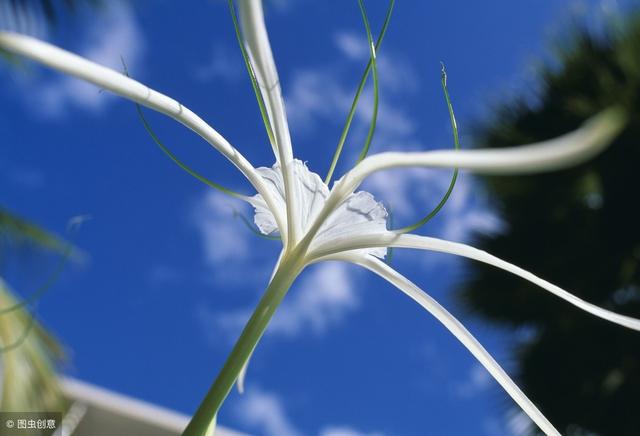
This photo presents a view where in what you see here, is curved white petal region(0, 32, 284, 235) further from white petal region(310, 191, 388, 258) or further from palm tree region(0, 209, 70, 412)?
palm tree region(0, 209, 70, 412)

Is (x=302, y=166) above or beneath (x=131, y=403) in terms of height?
beneath

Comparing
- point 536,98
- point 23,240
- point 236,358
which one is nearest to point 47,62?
point 236,358

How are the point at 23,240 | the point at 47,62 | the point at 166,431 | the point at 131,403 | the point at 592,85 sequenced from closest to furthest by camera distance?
1. the point at 47,62
2. the point at 166,431
3. the point at 131,403
4. the point at 23,240
5. the point at 592,85

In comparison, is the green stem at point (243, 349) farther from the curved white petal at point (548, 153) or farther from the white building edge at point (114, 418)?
the white building edge at point (114, 418)

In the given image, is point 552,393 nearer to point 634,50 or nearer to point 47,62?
point 634,50

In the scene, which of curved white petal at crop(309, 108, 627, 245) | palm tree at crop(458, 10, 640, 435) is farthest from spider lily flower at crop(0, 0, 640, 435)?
palm tree at crop(458, 10, 640, 435)

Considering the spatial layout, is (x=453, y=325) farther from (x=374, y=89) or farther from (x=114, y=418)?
(x=114, y=418)

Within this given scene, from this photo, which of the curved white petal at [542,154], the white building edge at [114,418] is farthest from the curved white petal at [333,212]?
the white building edge at [114,418]
